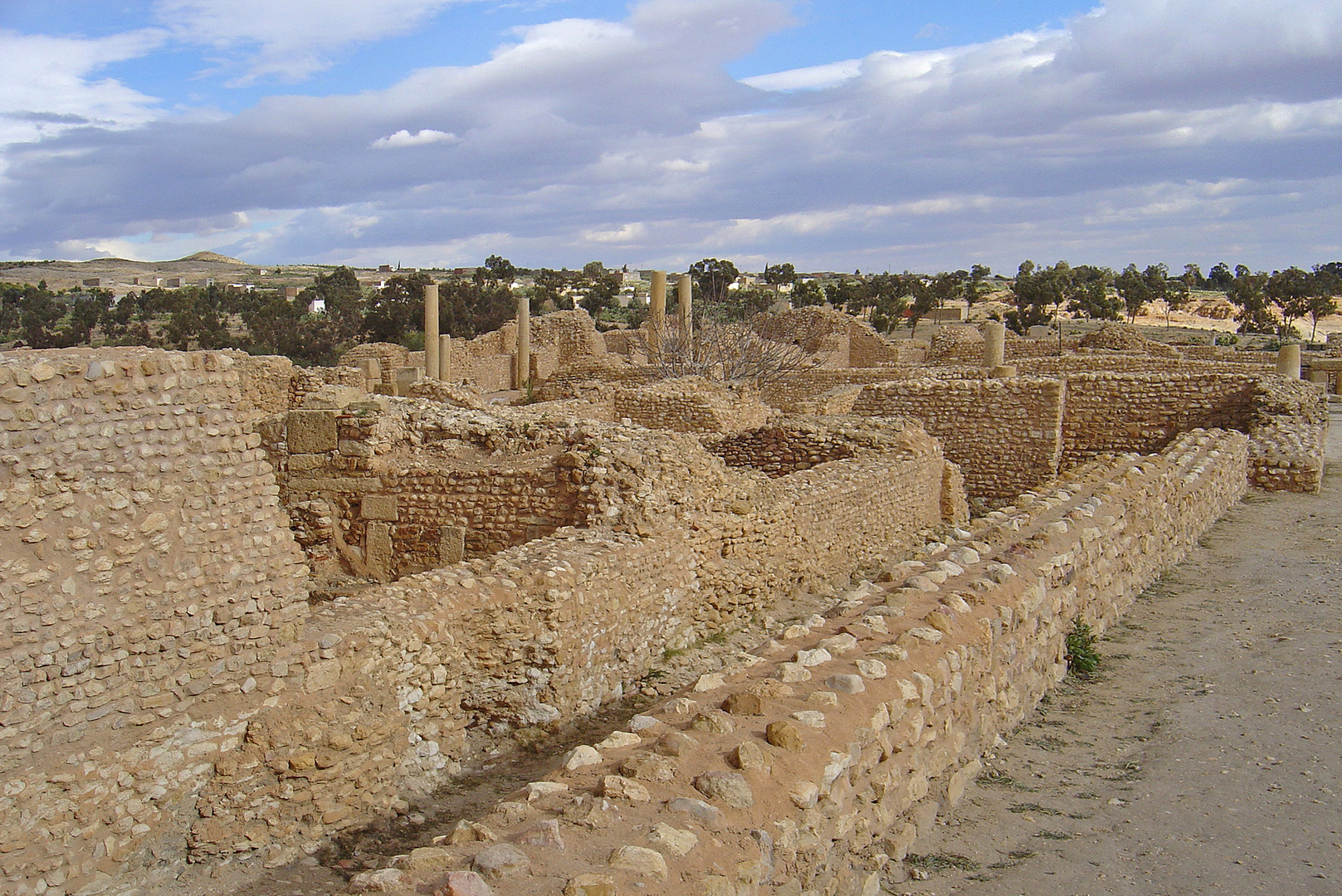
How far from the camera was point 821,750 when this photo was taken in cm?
385

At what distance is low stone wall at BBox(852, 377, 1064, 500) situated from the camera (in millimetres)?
14836

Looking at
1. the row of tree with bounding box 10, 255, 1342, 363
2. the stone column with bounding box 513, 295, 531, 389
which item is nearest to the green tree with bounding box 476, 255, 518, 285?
the row of tree with bounding box 10, 255, 1342, 363

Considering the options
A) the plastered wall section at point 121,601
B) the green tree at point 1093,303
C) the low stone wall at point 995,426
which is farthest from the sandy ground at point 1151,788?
the green tree at point 1093,303

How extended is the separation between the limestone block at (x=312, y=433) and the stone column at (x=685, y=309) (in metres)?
15.8

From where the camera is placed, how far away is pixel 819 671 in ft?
15.0

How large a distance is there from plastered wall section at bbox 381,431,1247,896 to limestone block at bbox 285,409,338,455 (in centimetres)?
512

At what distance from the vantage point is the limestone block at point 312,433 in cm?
884

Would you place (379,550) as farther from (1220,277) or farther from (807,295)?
(1220,277)

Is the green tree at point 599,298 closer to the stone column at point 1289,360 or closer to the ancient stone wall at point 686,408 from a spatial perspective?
the stone column at point 1289,360

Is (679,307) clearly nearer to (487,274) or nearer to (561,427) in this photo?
(561,427)

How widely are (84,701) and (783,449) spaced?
9.44 meters

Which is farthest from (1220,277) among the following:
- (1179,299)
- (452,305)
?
(452,305)

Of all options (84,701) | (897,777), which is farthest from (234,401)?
(897,777)

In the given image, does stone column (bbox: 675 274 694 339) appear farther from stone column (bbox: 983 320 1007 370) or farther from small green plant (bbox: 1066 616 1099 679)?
small green plant (bbox: 1066 616 1099 679)
